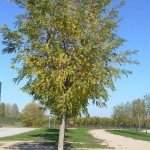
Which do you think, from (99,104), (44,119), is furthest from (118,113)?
(99,104)

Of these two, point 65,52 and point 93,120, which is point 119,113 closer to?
point 93,120

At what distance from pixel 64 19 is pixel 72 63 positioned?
1388 millimetres

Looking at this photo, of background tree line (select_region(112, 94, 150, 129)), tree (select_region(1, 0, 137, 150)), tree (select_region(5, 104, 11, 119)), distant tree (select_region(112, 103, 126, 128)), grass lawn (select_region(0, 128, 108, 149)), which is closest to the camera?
tree (select_region(1, 0, 137, 150))

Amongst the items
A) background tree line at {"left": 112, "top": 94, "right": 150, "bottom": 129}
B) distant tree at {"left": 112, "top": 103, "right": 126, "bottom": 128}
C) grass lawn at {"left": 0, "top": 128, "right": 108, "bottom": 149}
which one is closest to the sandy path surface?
grass lawn at {"left": 0, "top": 128, "right": 108, "bottom": 149}

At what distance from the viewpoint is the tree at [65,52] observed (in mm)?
11133

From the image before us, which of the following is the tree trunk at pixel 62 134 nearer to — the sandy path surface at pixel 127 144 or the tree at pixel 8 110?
the sandy path surface at pixel 127 144

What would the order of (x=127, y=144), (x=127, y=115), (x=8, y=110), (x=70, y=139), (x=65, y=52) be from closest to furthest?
(x=65, y=52) → (x=127, y=144) → (x=70, y=139) → (x=127, y=115) → (x=8, y=110)

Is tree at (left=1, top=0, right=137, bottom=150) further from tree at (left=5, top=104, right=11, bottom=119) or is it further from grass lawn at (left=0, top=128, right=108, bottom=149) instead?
tree at (left=5, top=104, right=11, bottom=119)

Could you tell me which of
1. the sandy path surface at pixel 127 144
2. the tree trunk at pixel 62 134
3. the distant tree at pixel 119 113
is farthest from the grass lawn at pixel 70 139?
the distant tree at pixel 119 113

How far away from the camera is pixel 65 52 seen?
1138cm

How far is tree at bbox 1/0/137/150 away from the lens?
11.1m

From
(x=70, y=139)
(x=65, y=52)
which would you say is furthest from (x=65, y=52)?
(x=70, y=139)

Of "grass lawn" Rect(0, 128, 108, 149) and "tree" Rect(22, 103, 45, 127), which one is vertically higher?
"tree" Rect(22, 103, 45, 127)

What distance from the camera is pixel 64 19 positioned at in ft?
36.6
